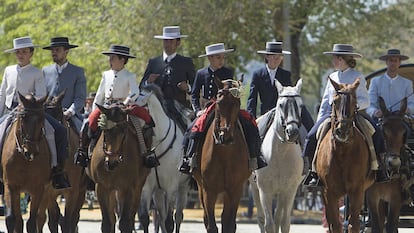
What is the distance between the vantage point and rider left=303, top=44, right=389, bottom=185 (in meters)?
19.0

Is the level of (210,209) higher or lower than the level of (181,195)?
higher

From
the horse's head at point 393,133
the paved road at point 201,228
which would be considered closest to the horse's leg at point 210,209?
the horse's head at point 393,133

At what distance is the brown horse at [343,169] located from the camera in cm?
1830

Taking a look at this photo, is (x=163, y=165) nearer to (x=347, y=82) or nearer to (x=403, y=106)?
(x=347, y=82)

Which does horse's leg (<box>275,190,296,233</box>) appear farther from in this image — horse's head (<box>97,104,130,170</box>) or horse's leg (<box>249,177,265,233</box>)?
horse's head (<box>97,104,130,170</box>)

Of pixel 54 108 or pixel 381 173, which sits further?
pixel 54 108

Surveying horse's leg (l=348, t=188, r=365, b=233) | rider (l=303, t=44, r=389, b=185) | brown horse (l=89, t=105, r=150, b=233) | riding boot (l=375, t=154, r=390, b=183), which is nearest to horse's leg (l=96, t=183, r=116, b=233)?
brown horse (l=89, t=105, r=150, b=233)

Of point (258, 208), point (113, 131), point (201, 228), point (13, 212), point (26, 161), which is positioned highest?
point (113, 131)

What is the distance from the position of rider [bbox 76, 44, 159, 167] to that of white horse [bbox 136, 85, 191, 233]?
0.73m

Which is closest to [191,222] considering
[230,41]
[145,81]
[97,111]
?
[230,41]

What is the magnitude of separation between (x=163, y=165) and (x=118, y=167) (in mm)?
1994

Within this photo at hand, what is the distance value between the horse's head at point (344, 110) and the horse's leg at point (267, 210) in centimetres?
237

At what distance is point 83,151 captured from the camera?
20.0 m

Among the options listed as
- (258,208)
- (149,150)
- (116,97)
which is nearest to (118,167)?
(149,150)
